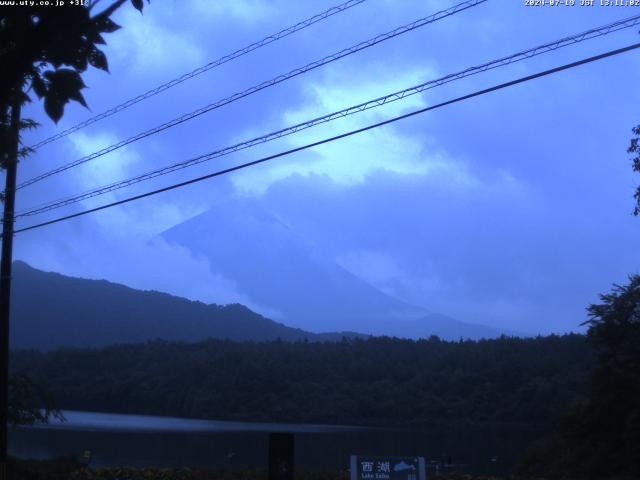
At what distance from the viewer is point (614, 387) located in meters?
19.5

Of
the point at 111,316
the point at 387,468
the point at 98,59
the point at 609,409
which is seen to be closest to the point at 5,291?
the point at 387,468

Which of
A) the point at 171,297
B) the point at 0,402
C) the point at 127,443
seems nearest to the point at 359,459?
the point at 0,402

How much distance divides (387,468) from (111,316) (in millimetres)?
142171

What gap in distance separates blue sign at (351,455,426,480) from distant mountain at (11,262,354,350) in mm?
111637

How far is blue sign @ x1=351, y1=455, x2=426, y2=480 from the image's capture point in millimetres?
10477

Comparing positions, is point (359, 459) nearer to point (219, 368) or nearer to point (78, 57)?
point (78, 57)

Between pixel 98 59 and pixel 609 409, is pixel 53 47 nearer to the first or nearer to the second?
pixel 98 59

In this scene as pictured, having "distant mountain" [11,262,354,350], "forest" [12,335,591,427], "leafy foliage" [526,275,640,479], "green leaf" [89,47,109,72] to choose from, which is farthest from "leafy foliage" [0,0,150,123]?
"distant mountain" [11,262,354,350]

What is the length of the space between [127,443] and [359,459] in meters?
28.1

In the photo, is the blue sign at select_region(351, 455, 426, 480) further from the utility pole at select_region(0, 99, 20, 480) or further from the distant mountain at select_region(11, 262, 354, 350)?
the distant mountain at select_region(11, 262, 354, 350)

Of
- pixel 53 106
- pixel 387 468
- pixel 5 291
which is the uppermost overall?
pixel 5 291

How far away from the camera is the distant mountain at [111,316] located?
127 meters

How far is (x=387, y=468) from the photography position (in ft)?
34.5

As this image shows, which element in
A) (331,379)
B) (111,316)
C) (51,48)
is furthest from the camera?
(111,316)
